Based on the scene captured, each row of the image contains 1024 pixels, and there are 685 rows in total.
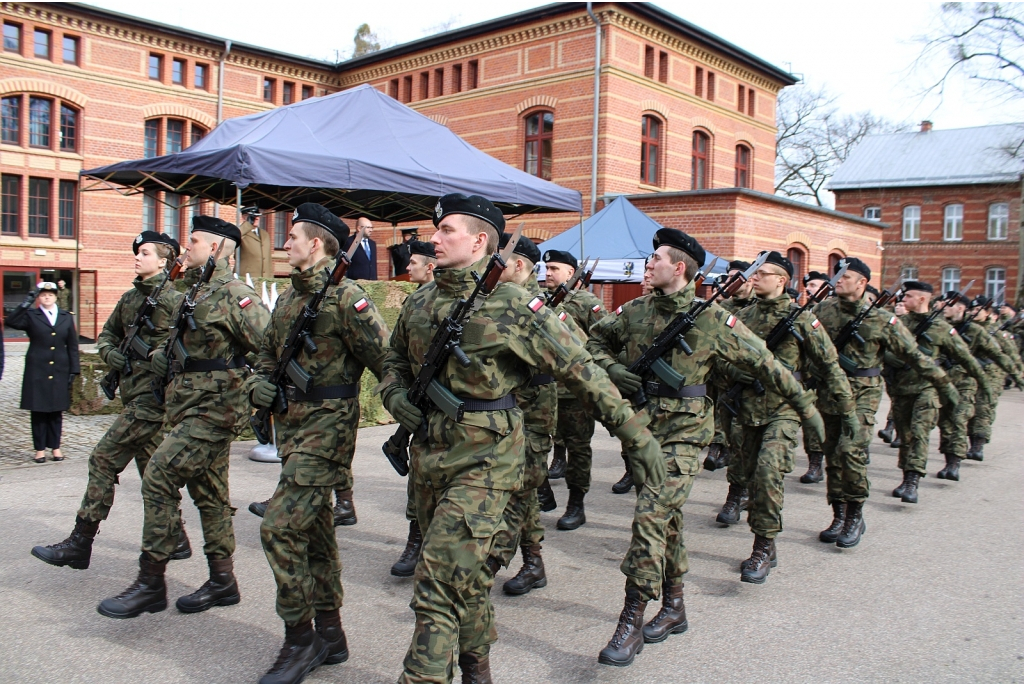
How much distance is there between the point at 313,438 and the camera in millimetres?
3830

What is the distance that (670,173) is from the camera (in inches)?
991

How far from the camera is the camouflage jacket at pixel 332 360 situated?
387cm

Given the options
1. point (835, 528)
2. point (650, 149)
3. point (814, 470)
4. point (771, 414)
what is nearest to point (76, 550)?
point (771, 414)

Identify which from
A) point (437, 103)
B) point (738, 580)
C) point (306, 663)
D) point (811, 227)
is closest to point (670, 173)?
point (811, 227)

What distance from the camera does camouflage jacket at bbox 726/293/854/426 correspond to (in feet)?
18.3

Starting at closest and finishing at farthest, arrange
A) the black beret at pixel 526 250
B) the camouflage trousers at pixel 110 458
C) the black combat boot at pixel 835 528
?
the camouflage trousers at pixel 110 458
the black beret at pixel 526 250
the black combat boot at pixel 835 528

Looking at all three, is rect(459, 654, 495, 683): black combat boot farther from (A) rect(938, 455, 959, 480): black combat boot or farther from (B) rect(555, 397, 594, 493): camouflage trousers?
(A) rect(938, 455, 959, 480): black combat boot

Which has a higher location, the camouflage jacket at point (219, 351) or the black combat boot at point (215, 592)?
the camouflage jacket at point (219, 351)

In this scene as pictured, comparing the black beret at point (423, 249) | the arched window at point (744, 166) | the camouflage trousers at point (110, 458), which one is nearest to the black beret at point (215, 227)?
the camouflage trousers at point (110, 458)

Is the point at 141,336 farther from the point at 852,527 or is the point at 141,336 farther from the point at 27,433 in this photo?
the point at 27,433

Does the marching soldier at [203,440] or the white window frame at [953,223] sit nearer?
the marching soldier at [203,440]

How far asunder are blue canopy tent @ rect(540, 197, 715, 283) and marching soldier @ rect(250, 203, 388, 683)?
404 inches

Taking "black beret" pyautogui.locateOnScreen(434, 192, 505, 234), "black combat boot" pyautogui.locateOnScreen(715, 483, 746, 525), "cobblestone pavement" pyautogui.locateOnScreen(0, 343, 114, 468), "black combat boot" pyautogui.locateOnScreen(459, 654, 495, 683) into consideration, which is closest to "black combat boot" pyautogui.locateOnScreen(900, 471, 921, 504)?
"black combat boot" pyautogui.locateOnScreen(715, 483, 746, 525)

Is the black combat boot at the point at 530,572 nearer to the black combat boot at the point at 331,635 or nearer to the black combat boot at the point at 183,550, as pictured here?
the black combat boot at the point at 331,635
